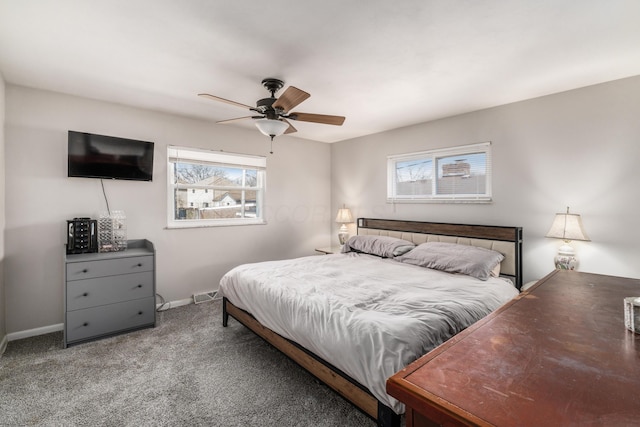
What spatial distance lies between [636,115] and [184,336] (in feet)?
15.4

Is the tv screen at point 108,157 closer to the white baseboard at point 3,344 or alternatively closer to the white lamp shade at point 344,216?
the white baseboard at point 3,344

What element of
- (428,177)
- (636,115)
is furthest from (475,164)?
(636,115)

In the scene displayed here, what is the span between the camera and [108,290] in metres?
2.99

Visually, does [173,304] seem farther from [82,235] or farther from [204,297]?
[82,235]

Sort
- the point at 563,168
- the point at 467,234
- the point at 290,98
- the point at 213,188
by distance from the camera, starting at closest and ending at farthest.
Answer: the point at 290,98
the point at 563,168
the point at 467,234
the point at 213,188

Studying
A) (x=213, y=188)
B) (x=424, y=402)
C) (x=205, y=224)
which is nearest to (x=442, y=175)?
(x=213, y=188)

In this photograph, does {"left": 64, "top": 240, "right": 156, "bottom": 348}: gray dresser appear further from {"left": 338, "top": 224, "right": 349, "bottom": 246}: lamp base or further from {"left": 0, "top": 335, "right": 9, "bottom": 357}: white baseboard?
{"left": 338, "top": 224, "right": 349, "bottom": 246}: lamp base

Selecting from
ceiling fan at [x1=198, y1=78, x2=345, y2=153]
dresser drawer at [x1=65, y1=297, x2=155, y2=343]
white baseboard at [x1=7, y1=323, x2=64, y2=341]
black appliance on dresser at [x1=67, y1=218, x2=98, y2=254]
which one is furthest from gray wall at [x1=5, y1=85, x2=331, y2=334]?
ceiling fan at [x1=198, y1=78, x2=345, y2=153]

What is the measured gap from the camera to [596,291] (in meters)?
1.62

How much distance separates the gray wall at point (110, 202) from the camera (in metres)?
3.02

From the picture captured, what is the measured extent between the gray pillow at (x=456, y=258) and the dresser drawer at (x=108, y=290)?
2879 millimetres

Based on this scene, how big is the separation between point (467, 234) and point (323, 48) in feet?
8.93

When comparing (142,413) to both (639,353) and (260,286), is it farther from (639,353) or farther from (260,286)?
(639,353)

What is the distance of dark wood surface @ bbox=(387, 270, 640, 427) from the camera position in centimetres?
68
